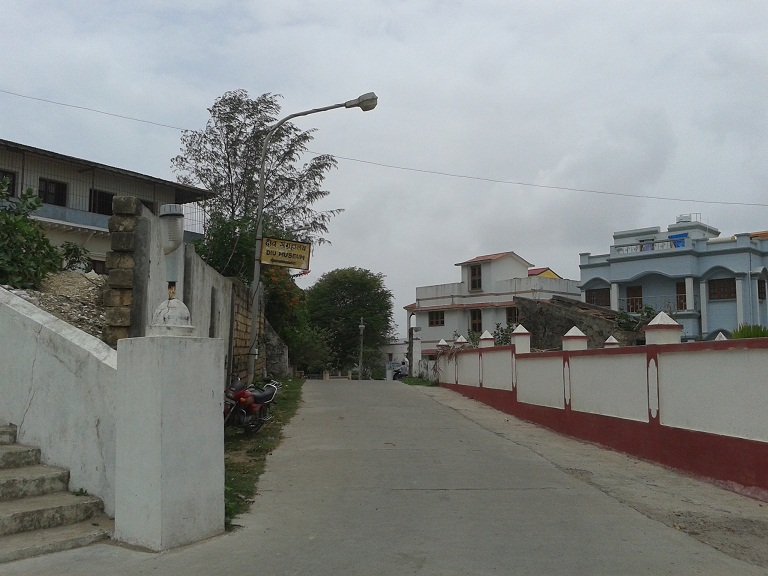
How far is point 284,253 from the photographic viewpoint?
1385 centimetres

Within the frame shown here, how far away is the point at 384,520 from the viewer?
6352mm

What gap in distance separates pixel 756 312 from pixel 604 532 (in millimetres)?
30545

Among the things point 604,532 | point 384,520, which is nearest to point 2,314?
point 384,520

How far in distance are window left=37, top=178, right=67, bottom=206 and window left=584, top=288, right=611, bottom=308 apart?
84.6 ft

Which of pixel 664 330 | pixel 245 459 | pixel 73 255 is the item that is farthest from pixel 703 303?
pixel 73 255

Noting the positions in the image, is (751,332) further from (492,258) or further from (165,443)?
(492,258)

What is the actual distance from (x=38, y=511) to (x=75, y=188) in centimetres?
2521

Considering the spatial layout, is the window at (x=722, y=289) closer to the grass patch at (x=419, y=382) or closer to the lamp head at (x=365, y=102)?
the grass patch at (x=419, y=382)

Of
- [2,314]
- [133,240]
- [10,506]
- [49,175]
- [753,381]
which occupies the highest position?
[49,175]

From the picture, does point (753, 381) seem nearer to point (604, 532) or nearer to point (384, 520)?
point (604, 532)

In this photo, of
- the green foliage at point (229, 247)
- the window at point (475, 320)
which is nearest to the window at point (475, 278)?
the window at point (475, 320)

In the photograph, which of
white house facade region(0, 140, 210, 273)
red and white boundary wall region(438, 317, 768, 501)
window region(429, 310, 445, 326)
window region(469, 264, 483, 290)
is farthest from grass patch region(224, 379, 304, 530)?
window region(429, 310, 445, 326)

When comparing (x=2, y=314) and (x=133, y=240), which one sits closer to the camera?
(x=2, y=314)

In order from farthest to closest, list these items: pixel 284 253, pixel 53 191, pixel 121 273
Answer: pixel 53 191 → pixel 284 253 → pixel 121 273
